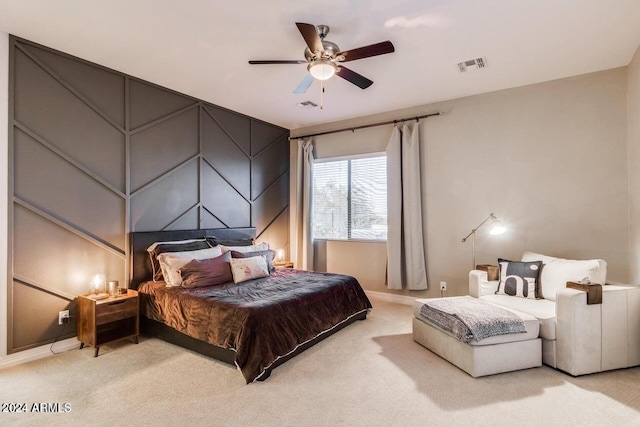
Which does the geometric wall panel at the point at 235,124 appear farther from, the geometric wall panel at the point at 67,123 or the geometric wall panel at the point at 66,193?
the geometric wall panel at the point at 66,193

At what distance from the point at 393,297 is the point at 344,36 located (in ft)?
11.7

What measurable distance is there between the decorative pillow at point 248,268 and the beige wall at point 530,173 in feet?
7.48

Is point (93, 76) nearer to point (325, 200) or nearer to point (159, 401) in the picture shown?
point (159, 401)

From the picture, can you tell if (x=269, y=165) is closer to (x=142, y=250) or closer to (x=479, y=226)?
(x=142, y=250)

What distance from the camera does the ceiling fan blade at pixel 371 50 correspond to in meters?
2.57

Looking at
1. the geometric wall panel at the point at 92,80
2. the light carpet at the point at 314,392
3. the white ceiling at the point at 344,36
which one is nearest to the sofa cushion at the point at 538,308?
the light carpet at the point at 314,392

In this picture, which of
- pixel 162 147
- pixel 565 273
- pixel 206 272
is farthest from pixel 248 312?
pixel 565 273

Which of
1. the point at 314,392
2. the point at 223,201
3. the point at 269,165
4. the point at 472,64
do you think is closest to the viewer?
the point at 314,392

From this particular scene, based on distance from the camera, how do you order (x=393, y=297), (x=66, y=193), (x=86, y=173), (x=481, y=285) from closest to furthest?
1. (x=66, y=193)
2. (x=86, y=173)
3. (x=481, y=285)
4. (x=393, y=297)

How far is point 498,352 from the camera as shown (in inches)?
106

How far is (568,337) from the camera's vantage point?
2670 millimetres

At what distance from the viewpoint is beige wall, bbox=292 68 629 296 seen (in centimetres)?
358

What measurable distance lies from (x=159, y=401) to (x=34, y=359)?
5.09 feet

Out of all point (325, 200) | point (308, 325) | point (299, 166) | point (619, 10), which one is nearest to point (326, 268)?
point (325, 200)
